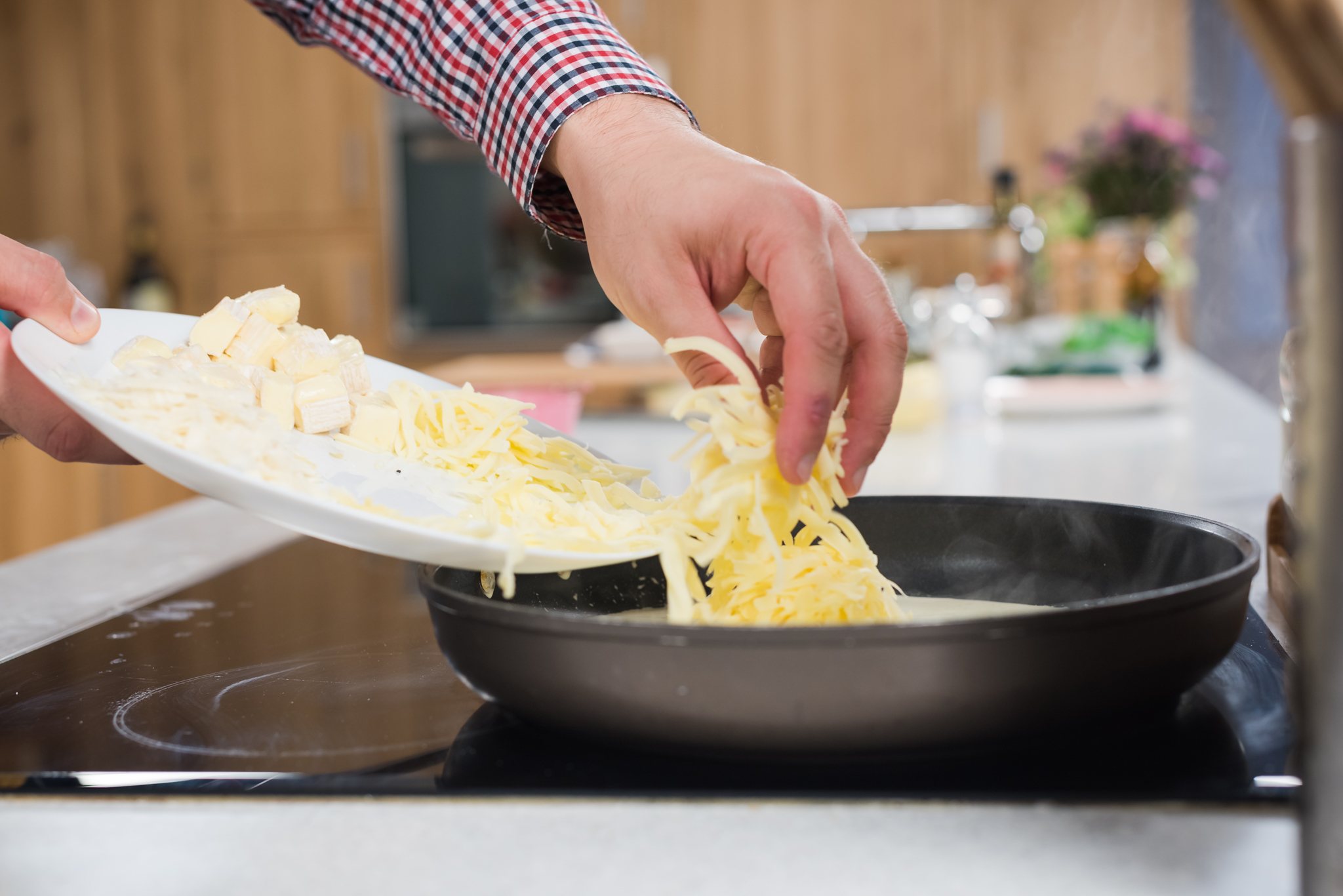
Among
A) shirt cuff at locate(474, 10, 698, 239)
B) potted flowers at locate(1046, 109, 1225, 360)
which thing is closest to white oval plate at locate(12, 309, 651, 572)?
shirt cuff at locate(474, 10, 698, 239)

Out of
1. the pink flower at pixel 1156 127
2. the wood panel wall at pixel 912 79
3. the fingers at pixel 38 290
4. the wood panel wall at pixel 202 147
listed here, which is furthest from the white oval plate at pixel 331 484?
the wood panel wall at pixel 202 147

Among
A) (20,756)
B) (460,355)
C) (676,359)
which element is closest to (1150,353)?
(676,359)

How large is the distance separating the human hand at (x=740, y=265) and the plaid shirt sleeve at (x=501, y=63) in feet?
0.11

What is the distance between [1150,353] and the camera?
82.2 inches

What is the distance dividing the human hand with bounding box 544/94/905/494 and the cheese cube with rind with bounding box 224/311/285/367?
20 cm

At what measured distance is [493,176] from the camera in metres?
3.89

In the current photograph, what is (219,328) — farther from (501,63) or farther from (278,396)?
(501,63)

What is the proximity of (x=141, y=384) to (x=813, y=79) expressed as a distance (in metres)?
3.53

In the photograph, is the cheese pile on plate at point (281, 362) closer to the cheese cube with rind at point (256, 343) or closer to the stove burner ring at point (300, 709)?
the cheese cube with rind at point (256, 343)

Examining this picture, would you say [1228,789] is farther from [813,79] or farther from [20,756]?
[813,79]

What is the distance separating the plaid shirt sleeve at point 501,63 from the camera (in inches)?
30.7

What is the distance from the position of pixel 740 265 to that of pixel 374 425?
226 millimetres

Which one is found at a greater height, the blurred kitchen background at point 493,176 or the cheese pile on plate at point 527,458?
the blurred kitchen background at point 493,176

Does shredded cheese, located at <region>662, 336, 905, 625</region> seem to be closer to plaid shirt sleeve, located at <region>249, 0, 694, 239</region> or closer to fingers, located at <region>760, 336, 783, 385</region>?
fingers, located at <region>760, 336, 783, 385</region>
